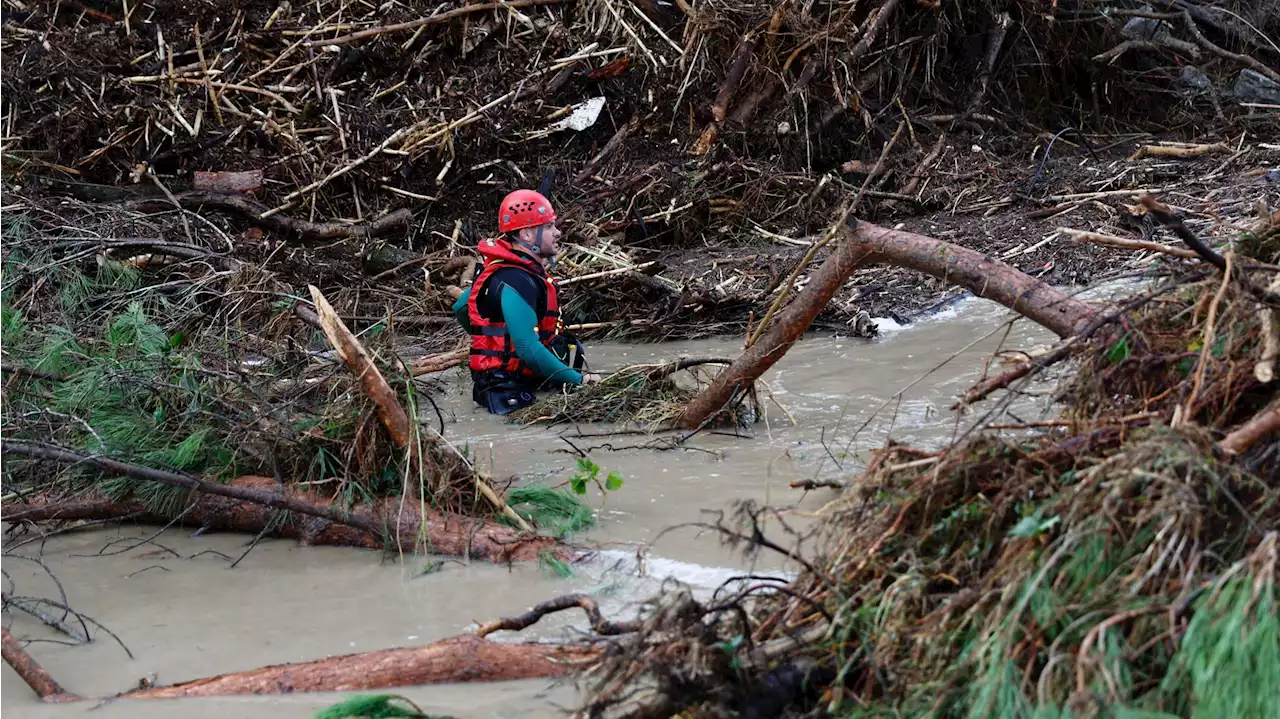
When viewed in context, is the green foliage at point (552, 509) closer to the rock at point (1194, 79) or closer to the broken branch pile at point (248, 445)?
the broken branch pile at point (248, 445)

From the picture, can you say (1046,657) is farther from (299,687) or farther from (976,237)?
(976,237)

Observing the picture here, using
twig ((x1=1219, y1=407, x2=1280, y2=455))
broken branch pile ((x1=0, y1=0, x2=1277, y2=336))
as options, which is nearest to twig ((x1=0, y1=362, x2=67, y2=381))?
broken branch pile ((x1=0, y1=0, x2=1277, y2=336))

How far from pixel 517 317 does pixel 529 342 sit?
6.2 inches

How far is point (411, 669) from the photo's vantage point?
3.37 meters

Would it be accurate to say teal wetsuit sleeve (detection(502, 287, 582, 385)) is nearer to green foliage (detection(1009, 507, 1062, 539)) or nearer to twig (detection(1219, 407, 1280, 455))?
green foliage (detection(1009, 507, 1062, 539))

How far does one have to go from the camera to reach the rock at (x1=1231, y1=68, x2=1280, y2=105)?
38.4ft

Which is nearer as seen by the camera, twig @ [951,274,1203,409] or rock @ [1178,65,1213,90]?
twig @ [951,274,1203,409]

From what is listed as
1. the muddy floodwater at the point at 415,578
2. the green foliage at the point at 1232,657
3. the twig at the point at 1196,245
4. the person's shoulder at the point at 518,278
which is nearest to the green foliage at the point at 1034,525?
the green foliage at the point at 1232,657

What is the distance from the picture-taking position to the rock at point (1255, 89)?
1172cm

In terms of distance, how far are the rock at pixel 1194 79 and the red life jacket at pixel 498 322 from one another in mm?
8319

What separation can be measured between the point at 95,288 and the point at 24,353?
7.03 feet

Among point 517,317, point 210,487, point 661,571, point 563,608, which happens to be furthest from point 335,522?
point 517,317

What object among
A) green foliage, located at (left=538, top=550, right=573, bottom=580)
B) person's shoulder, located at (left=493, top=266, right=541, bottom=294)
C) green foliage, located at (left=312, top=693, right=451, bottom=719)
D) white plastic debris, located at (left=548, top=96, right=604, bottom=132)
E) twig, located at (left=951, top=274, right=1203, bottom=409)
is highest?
twig, located at (left=951, top=274, right=1203, bottom=409)

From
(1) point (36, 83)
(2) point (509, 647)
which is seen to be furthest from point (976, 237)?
(1) point (36, 83)
